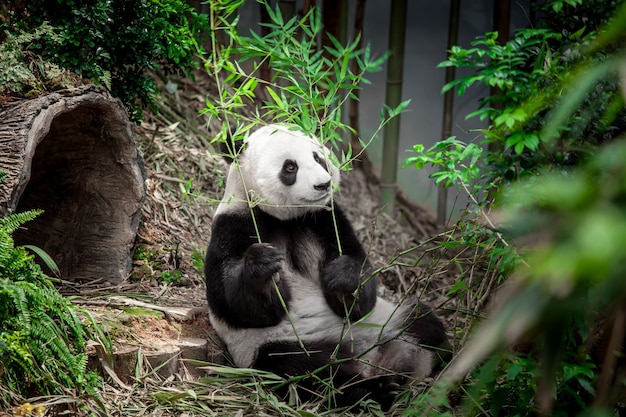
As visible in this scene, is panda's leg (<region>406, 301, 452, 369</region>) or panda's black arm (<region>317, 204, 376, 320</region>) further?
panda's leg (<region>406, 301, 452, 369</region>)

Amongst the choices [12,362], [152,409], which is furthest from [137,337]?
[12,362]

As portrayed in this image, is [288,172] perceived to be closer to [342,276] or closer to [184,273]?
[342,276]

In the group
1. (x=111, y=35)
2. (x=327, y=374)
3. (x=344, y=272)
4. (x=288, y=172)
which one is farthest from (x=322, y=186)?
(x=111, y=35)

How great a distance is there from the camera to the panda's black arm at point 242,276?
10.5 feet

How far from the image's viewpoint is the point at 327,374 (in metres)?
3.27

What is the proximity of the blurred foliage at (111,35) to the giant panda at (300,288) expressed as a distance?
2.73 feet

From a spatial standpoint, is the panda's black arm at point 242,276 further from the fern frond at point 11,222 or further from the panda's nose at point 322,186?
the fern frond at point 11,222

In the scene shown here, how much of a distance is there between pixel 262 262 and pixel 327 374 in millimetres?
647

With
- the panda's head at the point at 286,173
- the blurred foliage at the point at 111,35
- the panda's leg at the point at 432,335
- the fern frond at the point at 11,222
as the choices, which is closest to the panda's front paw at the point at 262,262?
the panda's head at the point at 286,173

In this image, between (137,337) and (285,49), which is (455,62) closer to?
(285,49)

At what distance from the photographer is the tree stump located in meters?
3.99

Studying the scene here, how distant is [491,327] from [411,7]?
20.0ft

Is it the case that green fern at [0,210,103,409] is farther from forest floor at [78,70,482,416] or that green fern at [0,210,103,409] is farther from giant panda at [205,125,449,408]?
giant panda at [205,125,449,408]

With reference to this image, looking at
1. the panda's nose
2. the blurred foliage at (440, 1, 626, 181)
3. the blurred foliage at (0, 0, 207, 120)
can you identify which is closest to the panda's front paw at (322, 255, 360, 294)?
the panda's nose
